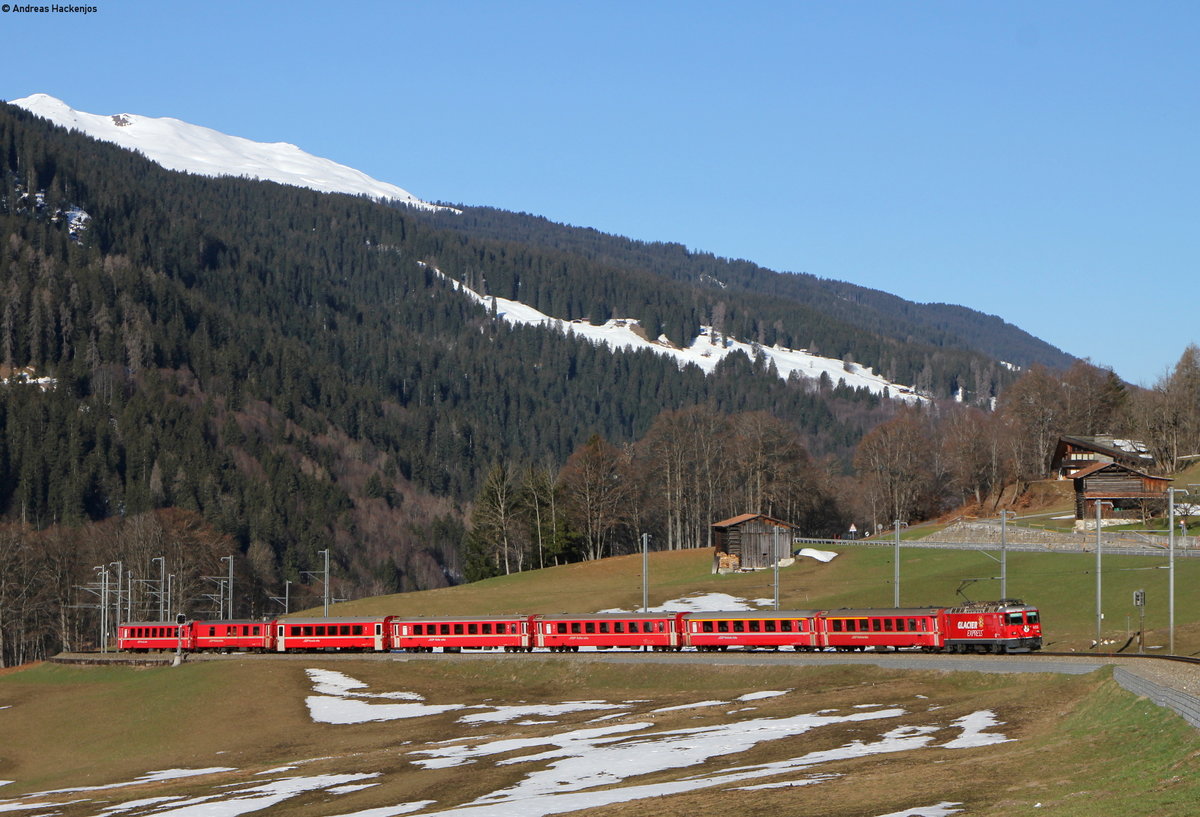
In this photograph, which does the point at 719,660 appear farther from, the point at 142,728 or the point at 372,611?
the point at 372,611

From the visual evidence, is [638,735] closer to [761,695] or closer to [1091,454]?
[761,695]

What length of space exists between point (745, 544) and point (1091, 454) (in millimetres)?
44028

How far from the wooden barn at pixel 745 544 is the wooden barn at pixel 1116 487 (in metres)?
28.1

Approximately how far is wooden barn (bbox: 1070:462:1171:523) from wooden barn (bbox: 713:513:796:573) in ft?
92.3

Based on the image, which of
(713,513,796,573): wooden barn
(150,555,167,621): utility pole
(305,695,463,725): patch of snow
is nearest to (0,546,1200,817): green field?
(305,695,463,725): patch of snow

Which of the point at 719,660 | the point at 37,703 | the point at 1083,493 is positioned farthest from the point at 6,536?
the point at 1083,493

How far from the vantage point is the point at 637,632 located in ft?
273

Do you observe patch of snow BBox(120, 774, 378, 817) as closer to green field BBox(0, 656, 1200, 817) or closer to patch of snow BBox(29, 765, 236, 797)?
green field BBox(0, 656, 1200, 817)

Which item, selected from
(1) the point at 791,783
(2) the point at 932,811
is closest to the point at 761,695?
(1) the point at 791,783

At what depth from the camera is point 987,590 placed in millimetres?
94875

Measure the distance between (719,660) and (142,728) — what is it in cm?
3018

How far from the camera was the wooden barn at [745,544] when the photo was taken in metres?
126

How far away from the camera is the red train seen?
233 ft

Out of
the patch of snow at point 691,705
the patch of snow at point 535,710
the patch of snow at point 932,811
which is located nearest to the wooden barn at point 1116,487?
the patch of snow at point 691,705
